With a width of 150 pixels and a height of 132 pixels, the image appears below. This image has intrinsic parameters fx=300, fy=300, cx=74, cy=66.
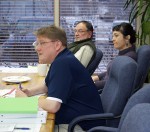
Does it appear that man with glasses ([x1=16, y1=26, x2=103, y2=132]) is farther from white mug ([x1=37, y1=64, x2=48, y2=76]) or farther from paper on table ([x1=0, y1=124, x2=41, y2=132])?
white mug ([x1=37, y1=64, x2=48, y2=76])

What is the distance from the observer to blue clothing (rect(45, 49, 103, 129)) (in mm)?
1730

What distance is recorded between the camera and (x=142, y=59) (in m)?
2.64

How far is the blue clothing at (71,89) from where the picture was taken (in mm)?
1730

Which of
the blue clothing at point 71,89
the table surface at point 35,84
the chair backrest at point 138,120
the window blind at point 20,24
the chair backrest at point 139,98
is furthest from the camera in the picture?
the window blind at point 20,24

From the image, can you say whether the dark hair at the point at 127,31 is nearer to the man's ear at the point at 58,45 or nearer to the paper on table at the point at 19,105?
the man's ear at the point at 58,45

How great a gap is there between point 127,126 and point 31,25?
138 inches

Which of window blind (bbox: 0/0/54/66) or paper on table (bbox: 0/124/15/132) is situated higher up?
window blind (bbox: 0/0/54/66)

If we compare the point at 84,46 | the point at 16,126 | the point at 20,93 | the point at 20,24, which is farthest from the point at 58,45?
the point at 20,24

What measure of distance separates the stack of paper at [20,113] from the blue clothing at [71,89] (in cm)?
21

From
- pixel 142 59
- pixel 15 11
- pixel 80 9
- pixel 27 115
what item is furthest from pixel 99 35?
pixel 27 115

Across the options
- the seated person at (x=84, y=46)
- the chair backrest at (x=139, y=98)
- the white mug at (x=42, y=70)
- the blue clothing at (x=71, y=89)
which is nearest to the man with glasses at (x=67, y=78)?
the blue clothing at (x=71, y=89)

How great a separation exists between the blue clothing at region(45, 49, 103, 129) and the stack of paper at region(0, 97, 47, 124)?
0.68 ft

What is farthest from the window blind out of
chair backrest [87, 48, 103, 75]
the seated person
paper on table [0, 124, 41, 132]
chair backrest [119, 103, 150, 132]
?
chair backrest [119, 103, 150, 132]

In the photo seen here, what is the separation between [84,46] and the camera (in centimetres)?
308
